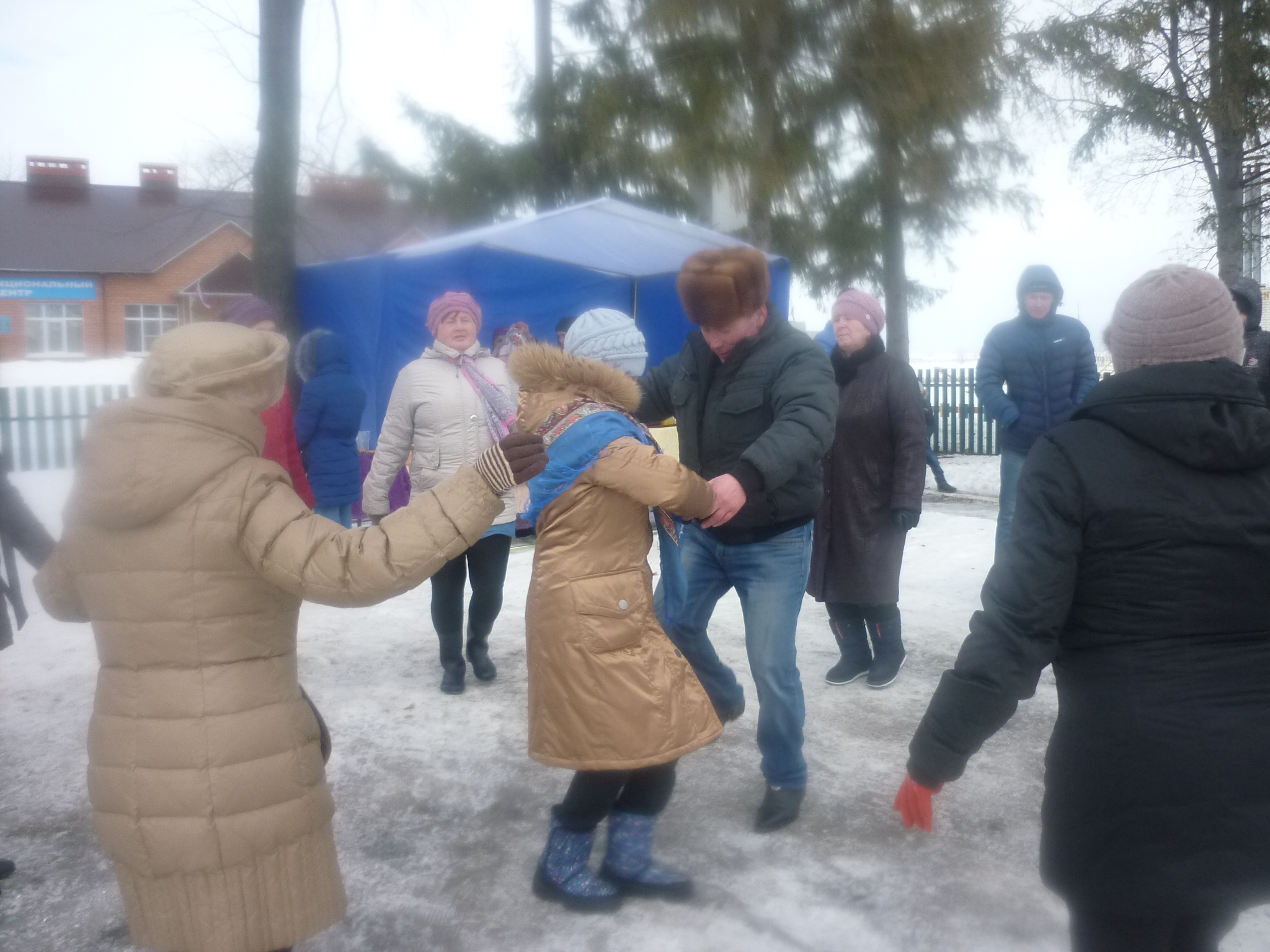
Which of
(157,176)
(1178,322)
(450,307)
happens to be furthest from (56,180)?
(1178,322)

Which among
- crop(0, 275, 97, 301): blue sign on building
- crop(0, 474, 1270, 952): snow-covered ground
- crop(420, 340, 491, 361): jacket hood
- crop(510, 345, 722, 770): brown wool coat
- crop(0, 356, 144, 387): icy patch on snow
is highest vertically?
crop(0, 275, 97, 301): blue sign on building

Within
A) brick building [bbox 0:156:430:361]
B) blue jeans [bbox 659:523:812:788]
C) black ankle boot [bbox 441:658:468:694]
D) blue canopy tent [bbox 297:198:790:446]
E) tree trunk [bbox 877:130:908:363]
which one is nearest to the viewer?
blue jeans [bbox 659:523:812:788]

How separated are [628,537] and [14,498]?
1.69 meters

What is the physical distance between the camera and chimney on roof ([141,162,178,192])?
4041 centimetres

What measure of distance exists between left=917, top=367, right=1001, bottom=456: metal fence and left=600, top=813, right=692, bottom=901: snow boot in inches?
521

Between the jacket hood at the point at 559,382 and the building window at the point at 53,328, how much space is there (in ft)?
130

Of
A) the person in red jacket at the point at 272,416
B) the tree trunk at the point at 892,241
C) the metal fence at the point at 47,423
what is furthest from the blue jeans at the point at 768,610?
the metal fence at the point at 47,423

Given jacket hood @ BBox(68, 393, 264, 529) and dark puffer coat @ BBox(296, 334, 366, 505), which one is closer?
jacket hood @ BBox(68, 393, 264, 529)

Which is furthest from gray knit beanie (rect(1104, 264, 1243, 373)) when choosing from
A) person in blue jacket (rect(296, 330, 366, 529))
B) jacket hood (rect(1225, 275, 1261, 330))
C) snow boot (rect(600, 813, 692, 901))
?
person in blue jacket (rect(296, 330, 366, 529))

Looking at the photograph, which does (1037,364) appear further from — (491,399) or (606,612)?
(606,612)

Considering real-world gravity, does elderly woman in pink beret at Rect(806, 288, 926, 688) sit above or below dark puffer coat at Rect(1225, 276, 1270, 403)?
below

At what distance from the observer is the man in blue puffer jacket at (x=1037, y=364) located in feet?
18.6

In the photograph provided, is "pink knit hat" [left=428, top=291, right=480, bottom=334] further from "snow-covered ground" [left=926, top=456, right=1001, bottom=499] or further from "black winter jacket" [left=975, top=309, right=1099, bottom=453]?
"snow-covered ground" [left=926, top=456, right=1001, bottom=499]

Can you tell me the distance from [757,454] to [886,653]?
2287 millimetres
